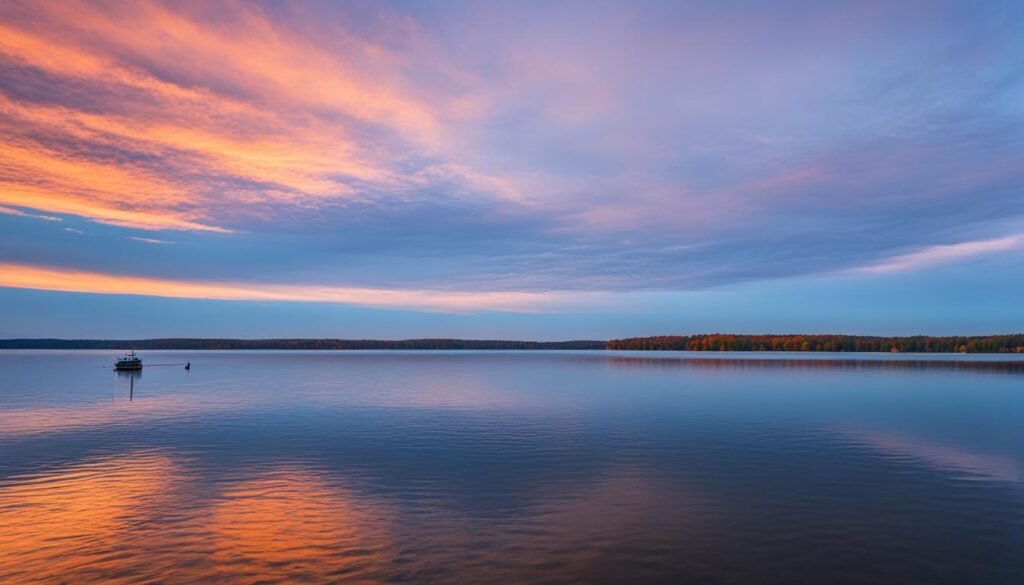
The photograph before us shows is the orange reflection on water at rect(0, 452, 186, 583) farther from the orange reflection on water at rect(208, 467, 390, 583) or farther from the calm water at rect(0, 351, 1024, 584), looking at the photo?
the orange reflection on water at rect(208, 467, 390, 583)

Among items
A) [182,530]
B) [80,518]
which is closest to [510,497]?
[182,530]

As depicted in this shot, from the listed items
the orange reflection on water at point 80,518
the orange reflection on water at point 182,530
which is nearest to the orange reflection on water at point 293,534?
the orange reflection on water at point 182,530

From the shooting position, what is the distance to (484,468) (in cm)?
2883

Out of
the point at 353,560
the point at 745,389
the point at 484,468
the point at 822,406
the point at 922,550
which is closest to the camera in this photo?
the point at 353,560

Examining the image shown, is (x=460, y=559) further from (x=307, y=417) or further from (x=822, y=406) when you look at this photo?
(x=822, y=406)

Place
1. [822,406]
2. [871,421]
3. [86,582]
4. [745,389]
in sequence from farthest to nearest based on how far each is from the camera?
[745,389] < [822,406] < [871,421] < [86,582]

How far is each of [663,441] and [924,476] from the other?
13.0 meters

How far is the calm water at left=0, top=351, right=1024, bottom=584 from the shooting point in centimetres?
1648

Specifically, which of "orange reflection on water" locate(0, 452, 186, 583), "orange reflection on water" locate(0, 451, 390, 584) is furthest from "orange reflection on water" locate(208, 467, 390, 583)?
"orange reflection on water" locate(0, 452, 186, 583)

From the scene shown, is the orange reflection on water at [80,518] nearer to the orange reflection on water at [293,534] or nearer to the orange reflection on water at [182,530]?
the orange reflection on water at [182,530]

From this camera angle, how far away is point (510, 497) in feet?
76.7

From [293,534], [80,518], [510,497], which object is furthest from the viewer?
[510,497]

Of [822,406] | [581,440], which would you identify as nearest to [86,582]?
[581,440]

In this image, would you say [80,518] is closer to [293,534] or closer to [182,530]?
[182,530]
